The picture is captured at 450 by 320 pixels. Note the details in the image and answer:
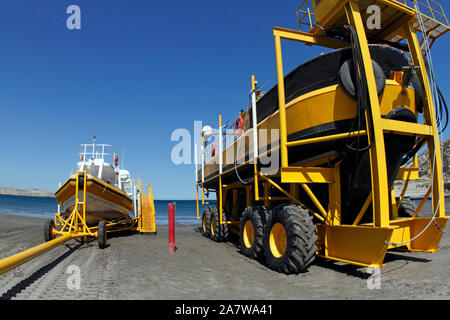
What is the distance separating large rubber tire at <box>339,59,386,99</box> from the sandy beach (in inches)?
128

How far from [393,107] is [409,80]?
0.54 meters

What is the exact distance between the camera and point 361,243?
16.0ft

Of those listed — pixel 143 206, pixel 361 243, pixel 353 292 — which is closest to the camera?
A: pixel 353 292

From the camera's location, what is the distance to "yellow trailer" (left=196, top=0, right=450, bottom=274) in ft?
16.4

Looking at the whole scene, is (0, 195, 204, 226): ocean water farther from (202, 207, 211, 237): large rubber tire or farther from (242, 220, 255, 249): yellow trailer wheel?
(242, 220, 255, 249): yellow trailer wheel

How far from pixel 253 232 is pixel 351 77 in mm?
4394

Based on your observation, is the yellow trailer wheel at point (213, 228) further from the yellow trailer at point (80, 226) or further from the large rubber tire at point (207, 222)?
the yellow trailer at point (80, 226)

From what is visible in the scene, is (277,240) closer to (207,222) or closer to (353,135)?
(353,135)

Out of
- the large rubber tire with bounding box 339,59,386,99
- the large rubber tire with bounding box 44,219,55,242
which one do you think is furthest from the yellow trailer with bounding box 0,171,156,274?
the large rubber tire with bounding box 339,59,386,99

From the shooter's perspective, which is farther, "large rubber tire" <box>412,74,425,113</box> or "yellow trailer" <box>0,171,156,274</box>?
"large rubber tire" <box>412,74,425,113</box>

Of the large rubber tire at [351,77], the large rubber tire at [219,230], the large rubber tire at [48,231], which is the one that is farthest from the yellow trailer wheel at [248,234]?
the large rubber tire at [48,231]

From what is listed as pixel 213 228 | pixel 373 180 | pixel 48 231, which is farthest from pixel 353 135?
pixel 48 231
